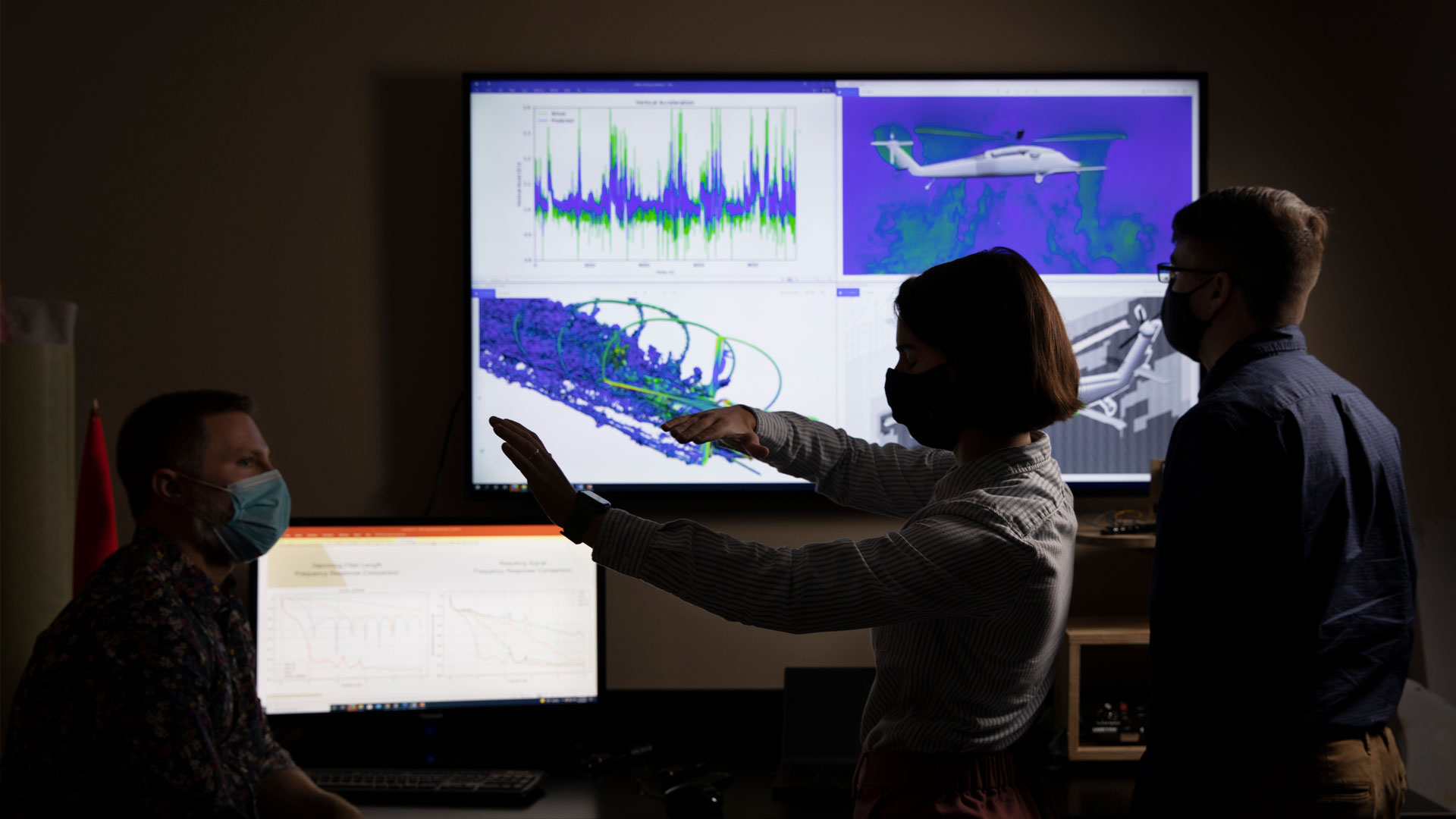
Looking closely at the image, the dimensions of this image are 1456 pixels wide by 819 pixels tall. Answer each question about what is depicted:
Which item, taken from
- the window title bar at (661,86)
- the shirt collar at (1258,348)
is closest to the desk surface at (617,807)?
the shirt collar at (1258,348)

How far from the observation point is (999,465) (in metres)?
1.22

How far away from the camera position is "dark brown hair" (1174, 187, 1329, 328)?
149cm

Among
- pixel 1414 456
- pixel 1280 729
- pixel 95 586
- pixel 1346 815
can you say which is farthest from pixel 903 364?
pixel 1414 456

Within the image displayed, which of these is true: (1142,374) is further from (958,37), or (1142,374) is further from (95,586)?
(95,586)

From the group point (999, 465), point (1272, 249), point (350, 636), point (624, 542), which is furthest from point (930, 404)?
point (350, 636)

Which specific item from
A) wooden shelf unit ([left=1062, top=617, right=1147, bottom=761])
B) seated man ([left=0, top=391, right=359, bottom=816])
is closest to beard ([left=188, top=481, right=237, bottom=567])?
seated man ([left=0, top=391, right=359, bottom=816])

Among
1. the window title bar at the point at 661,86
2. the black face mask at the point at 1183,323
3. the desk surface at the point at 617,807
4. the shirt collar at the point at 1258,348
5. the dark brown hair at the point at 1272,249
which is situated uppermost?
the window title bar at the point at 661,86

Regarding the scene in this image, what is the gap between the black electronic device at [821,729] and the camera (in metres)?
1.85

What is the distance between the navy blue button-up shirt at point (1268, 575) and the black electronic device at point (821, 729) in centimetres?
66

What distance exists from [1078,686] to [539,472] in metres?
1.34

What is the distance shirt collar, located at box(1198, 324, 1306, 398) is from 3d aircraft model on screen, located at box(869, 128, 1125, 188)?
783 mm

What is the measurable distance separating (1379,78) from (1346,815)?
1685mm

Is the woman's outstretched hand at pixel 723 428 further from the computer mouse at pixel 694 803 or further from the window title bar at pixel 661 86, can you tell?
the window title bar at pixel 661 86

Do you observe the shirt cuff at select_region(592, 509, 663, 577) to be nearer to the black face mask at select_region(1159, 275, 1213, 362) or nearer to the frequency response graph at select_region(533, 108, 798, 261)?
the black face mask at select_region(1159, 275, 1213, 362)
